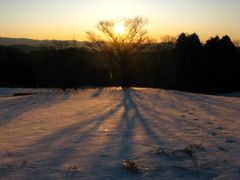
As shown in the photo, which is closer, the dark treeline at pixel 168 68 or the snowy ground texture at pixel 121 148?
the snowy ground texture at pixel 121 148

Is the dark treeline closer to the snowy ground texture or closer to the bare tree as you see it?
the bare tree

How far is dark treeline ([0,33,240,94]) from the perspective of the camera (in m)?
24.3

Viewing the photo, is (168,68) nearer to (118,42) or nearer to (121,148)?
(118,42)

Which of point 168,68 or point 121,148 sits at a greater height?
point 168,68

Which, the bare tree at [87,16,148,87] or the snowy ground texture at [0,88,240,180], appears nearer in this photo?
the snowy ground texture at [0,88,240,180]

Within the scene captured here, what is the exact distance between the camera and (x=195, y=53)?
3231 centimetres

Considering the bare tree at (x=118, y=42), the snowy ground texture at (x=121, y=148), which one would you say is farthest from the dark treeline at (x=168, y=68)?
the snowy ground texture at (x=121, y=148)

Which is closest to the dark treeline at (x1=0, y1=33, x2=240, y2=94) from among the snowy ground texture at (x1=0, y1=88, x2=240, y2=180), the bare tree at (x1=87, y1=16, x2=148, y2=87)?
the bare tree at (x1=87, y1=16, x2=148, y2=87)

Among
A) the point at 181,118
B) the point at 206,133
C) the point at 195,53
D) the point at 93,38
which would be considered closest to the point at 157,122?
the point at 181,118

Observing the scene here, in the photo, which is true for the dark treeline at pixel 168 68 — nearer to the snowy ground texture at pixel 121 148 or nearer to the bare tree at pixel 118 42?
the bare tree at pixel 118 42

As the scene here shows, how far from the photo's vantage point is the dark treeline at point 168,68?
2425 centimetres

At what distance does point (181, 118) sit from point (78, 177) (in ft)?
15.1

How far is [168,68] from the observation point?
2764 cm

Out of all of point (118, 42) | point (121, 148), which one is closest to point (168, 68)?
point (118, 42)
